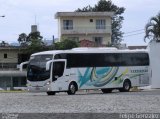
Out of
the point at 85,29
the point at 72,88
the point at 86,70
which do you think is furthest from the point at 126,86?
the point at 85,29

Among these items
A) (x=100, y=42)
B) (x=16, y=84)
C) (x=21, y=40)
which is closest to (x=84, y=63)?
(x=16, y=84)

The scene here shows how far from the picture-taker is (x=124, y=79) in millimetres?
40719

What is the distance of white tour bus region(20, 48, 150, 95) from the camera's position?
1401 inches

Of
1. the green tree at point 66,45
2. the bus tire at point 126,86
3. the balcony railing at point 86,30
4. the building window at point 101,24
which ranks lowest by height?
the bus tire at point 126,86

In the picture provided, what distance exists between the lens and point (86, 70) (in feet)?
124

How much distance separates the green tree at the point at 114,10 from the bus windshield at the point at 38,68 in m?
64.7

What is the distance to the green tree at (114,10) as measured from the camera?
331 feet

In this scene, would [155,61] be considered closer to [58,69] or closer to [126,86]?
[126,86]

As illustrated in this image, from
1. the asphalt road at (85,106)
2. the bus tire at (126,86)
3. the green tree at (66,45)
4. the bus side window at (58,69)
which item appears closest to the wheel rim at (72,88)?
the bus side window at (58,69)

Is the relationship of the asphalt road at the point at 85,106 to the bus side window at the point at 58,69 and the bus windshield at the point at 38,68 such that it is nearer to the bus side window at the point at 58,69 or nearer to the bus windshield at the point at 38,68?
the bus side window at the point at 58,69

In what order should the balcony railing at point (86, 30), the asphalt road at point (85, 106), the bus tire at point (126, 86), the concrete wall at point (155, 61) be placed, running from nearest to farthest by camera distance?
the asphalt road at point (85, 106)
the bus tire at point (126, 86)
the concrete wall at point (155, 61)
the balcony railing at point (86, 30)

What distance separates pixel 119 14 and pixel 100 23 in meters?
14.3

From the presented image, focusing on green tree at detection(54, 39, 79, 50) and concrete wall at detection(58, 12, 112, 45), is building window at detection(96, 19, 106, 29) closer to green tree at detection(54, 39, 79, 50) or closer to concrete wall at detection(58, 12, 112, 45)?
concrete wall at detection(58, 12, 112, 45)

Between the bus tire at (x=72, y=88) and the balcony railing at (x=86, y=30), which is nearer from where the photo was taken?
the bus tire at (x=72, y=88)
